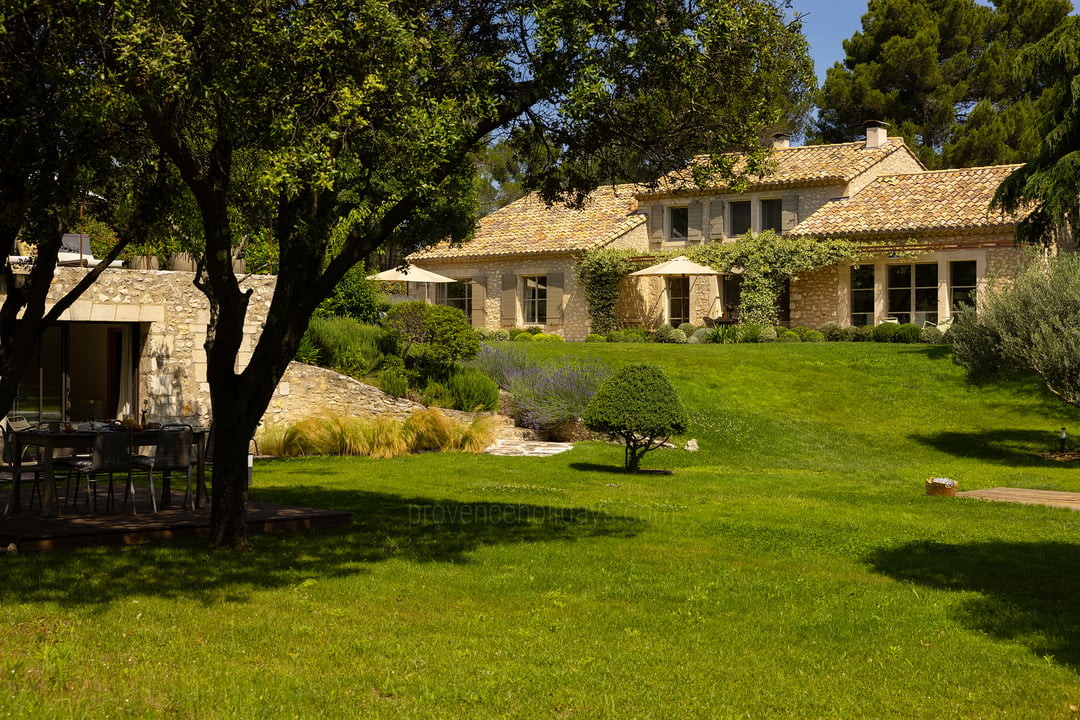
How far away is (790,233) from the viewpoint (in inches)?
1209

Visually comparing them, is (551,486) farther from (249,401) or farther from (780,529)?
(249,401)

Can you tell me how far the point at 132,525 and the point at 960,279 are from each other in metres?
25.2

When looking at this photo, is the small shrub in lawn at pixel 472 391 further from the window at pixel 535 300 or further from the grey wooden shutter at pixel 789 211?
the grey wooden shutter at pixel 789 211

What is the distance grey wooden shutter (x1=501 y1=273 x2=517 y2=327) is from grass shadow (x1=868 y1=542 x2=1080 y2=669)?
2527 centimetres

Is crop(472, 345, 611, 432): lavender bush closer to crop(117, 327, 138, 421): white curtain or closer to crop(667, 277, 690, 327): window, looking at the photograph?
crop(117, 327, 138, 421): white curtain

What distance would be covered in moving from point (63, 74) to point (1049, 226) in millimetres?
20625

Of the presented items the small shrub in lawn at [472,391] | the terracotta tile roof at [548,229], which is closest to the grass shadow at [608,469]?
the small shrub in lawn at [472,391]

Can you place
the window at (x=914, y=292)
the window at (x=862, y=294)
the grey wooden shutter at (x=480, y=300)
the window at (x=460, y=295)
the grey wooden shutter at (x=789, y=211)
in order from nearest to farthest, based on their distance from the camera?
the window at (x=914, y=292) → the window at (x=862, y=294) → the grey wooden shutter at (x=789, y=211) → the grey wooden shutter at (x=480, y=300) → the window at (x=460, y=295)

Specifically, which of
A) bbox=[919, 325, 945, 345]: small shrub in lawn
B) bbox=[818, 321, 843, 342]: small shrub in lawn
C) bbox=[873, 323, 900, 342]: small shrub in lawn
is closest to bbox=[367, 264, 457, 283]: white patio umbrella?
bbox=[818, 321, 843, 342]: small shrub in lawn

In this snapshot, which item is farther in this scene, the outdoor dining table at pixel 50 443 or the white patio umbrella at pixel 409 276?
the white patio umbrella at pixel 409 276

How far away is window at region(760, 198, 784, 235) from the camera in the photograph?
1280 inches

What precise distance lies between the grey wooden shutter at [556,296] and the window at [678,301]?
345 cm

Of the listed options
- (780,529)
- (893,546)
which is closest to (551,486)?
(780,529)

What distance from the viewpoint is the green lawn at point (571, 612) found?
17.1 ft
